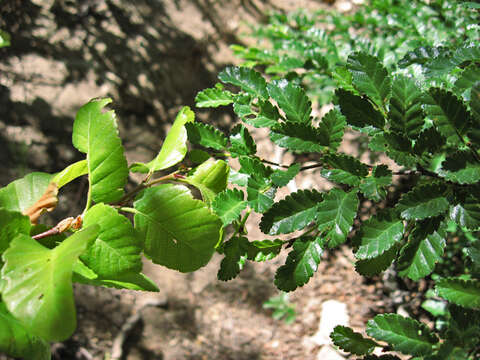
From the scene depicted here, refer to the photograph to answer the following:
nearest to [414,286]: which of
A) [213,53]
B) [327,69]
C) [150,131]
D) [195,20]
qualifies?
→ [327,69]

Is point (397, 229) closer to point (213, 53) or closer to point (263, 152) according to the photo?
point (263, 152)

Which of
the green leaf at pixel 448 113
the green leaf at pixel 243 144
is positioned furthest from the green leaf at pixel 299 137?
the green leaf at pixel 448 113

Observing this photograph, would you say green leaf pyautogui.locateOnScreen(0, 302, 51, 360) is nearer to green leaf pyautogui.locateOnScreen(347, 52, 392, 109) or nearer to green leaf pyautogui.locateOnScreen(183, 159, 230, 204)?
green leaf pyautogui.locateOnScreen(183, 159, 230, 204)

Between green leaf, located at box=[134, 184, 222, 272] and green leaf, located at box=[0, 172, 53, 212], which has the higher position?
green leaf, located at box=[0, 172, 53, 212]

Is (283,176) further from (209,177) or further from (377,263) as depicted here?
(377,263)

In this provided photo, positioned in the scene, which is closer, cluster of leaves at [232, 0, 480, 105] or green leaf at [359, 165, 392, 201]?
green leaf at [359, 165, 392, 201]

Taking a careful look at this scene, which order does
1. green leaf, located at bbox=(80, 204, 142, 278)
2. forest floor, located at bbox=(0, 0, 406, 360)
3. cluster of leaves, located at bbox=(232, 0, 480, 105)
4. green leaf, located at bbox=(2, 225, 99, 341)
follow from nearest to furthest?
green leaf, located at bbox=(2, 225, 99, 341) < green leaf, located at bbox=(80, 204, 142, 278) < cluster of leaves, located at bbox=(232, 0, 480, 105) < forest floor, located at bbox=(0, 0, 406, 360)

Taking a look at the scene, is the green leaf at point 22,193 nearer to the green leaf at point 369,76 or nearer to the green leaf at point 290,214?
the green leaf at point 290,214

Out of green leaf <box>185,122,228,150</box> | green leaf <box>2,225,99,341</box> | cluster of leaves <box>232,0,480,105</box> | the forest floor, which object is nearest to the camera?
green leaf <box>2,225,99,341</box>

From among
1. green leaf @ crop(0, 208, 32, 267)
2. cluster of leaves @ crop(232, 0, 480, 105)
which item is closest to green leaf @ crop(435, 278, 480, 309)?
green leaf @ crop(0, 208, 32, 267)
